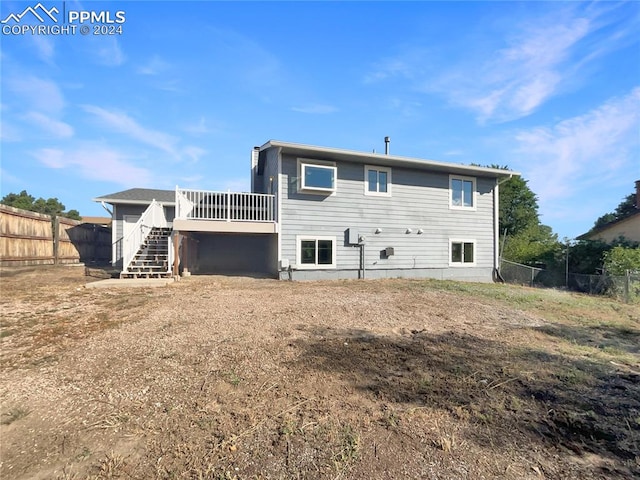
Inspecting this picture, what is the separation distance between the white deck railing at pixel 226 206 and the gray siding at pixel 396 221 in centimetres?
75

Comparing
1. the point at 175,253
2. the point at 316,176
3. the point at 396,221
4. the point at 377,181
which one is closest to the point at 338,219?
the point at 316,176

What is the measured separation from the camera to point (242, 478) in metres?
2.06

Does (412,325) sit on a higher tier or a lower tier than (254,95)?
lower

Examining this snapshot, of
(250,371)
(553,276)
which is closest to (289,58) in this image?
(250,371)

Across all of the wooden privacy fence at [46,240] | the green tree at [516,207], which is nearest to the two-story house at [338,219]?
the wooden privacy fence at [46,240]

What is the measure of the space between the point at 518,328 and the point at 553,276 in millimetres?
10339

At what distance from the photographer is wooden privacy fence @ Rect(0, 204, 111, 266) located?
11.0m

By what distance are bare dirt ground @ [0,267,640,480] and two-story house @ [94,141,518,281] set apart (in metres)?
5.28

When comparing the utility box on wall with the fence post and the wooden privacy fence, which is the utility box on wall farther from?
the fence post

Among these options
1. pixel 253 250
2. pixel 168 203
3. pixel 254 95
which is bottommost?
pixel 253 250

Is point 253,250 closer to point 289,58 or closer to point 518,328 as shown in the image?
point 289,58

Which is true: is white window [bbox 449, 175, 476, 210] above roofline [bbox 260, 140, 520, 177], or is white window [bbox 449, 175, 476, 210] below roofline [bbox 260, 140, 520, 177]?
below

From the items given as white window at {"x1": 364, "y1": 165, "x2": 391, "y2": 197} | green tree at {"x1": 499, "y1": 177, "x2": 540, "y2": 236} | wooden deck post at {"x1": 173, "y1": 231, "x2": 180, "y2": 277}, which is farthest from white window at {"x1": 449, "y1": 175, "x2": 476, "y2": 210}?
green tree at {"x1": 499, "y1": 177, "x2": 540, "y2": 236}
